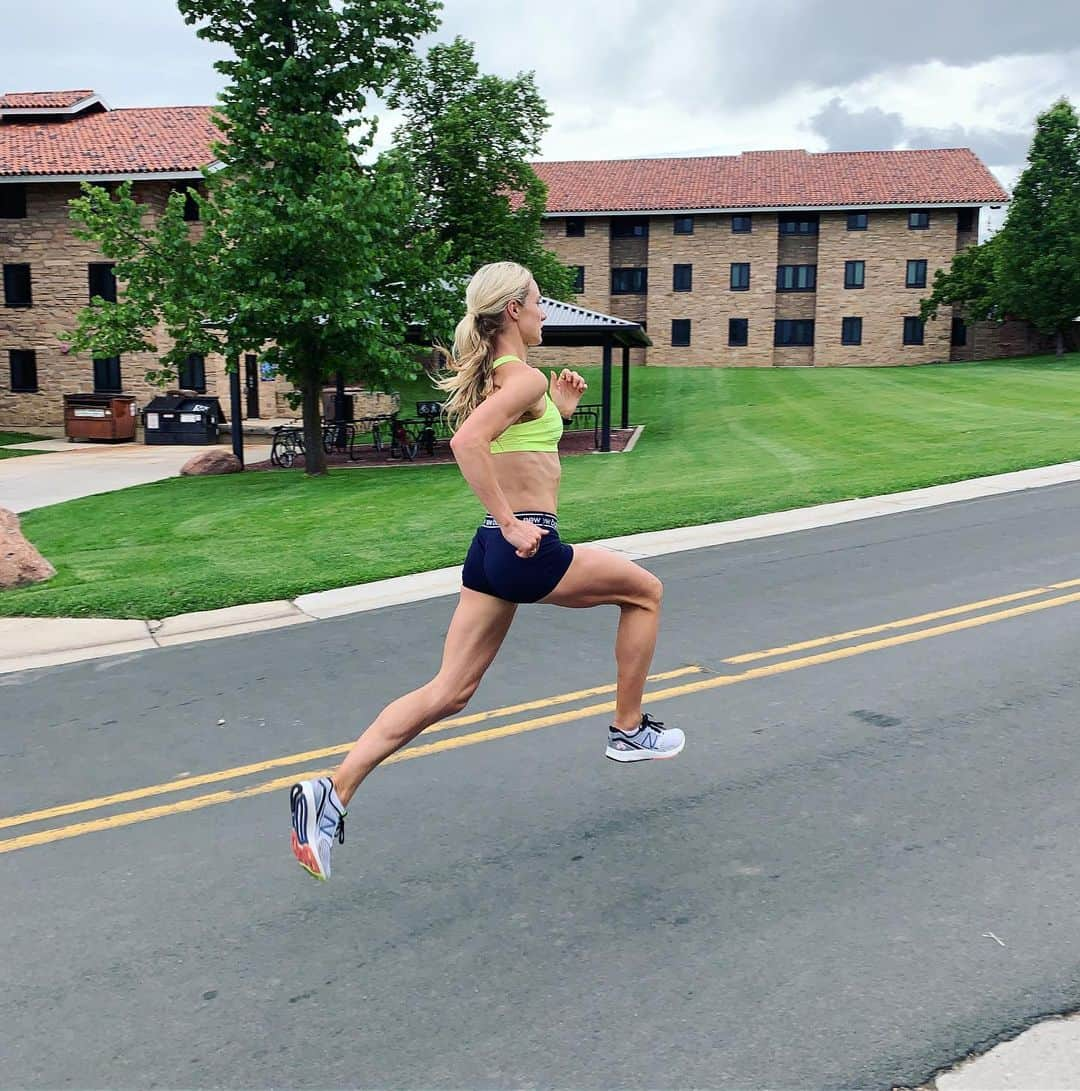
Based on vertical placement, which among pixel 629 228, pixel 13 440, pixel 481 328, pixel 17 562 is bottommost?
pixel 13 440

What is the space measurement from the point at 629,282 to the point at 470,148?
84.2ft

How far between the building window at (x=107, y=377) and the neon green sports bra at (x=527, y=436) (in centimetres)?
3449

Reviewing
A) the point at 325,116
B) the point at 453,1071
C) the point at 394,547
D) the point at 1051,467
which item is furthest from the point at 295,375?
the point at 453,1071

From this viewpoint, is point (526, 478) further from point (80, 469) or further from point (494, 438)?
point (80, 469)

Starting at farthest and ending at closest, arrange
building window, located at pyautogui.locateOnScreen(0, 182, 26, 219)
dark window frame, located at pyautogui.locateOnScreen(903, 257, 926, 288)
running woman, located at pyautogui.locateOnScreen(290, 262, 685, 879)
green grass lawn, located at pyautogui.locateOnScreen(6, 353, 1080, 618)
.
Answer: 1. dark window frame, located at pyautogui.locateOnScreen(903, 257, 926, 288)
2. building window, located at pyautogui.locateOnScreen(0, 182, 26, 219)
3. green grass lawn, located at pyautogui.locateOnScreen(6, 353, 1080, 618)
4. running woman, located at pyautogui.locateOnScreen(290, 262, 685, 879)

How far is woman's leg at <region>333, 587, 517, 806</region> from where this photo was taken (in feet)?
13.5

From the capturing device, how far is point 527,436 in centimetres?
416

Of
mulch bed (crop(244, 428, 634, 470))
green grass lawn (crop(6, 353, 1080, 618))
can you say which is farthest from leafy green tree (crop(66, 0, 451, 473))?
mulch bed (crop(244, 428, 634, 470))

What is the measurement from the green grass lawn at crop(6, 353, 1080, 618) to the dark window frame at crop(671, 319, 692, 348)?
92.2 feet

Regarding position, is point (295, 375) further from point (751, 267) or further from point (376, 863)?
point (751, 267)

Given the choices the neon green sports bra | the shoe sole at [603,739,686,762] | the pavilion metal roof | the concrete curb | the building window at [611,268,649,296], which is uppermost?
the building window at [611,268,649,296]

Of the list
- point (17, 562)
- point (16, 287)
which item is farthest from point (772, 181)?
point (17, 562)

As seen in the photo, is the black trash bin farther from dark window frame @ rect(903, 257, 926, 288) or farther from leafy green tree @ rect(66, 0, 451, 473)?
dark window frame @ rect(903, 257, 926, 288)

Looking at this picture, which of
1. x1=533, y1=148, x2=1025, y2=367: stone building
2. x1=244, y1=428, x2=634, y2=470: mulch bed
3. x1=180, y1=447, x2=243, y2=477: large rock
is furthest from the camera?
x1=533, y1=148, x2=1025, y2=367: stone building
